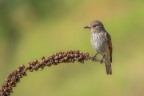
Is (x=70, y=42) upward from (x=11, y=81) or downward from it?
downward

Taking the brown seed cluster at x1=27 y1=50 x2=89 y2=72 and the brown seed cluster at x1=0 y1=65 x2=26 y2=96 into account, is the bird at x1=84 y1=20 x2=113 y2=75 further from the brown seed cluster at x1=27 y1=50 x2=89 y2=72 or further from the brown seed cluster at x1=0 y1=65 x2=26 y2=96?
the brown seed cluster at x1=0 y1=65 x2=26 y2=96

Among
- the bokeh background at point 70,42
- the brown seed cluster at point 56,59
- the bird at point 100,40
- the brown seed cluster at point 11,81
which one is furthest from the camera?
the bokeh background at point 70,42

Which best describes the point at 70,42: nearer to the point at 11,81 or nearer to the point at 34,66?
the point at 34,66

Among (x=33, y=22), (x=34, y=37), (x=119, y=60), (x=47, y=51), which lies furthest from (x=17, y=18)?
(x=119, y=60)

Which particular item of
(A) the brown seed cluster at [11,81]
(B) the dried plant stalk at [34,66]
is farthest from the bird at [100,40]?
(A) the brown seed cluster at [11,81]

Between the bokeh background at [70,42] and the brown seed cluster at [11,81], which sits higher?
the brown seed cluster at [11,81]

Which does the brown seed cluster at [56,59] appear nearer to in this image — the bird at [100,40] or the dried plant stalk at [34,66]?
the dried plant stalk at [34,66]

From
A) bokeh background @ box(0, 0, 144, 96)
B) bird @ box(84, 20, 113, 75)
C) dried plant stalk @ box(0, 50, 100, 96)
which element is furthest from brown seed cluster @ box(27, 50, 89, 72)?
bokeh background @ box(0, 0, 144, 96)

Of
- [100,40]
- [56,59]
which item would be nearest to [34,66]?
[56,59]

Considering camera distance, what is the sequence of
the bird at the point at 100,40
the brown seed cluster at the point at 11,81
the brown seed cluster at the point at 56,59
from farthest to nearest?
the bird at the point at 100,40, the brown seed cluster at the point at 56,59, the brown seed cluster at the point at 11,81

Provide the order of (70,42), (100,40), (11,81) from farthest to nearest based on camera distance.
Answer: (70,42)
(100,40)
(11,81)
